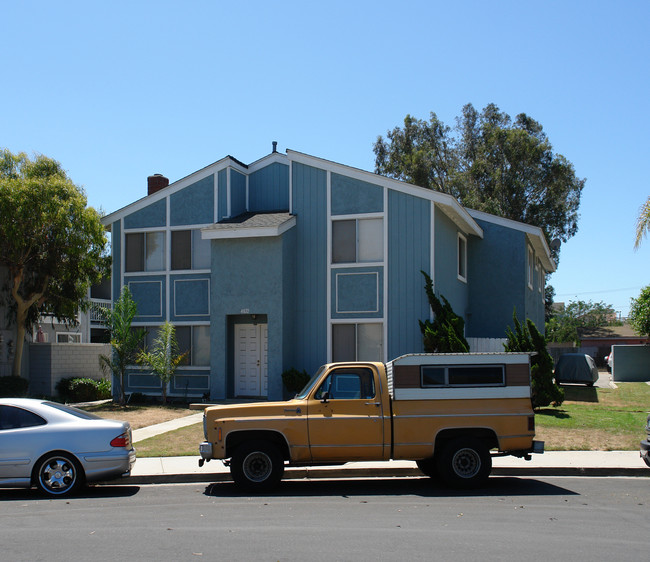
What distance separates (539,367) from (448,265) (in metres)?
4.61

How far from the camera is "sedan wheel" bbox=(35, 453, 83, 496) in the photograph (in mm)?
9820

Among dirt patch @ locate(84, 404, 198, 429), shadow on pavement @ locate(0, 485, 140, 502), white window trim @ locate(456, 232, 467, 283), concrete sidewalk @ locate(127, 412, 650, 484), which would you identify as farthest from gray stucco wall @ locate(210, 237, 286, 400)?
shadow on pavement @ locate(0, 485, 140, 502)

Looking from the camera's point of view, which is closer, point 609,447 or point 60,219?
point 609,447

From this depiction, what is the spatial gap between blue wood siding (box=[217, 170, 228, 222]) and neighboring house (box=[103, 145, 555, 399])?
3 centimetres

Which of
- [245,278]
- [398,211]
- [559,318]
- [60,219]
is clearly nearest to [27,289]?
[60,219]

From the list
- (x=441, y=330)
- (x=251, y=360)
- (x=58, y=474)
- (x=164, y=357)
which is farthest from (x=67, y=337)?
(x=58, y=474)

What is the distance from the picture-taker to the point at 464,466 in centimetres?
1013

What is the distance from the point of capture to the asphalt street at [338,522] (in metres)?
6.87

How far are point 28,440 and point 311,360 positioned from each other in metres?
11.2

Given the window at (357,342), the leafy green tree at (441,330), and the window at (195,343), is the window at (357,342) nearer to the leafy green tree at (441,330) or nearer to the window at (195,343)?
the leafy green tree at (441,330)

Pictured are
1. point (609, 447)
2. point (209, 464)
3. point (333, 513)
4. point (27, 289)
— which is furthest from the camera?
point (27, 289)

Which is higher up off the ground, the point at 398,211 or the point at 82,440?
the point at 398,211

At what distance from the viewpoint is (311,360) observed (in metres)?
20.4

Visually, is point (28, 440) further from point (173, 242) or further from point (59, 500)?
point (173, 242)
